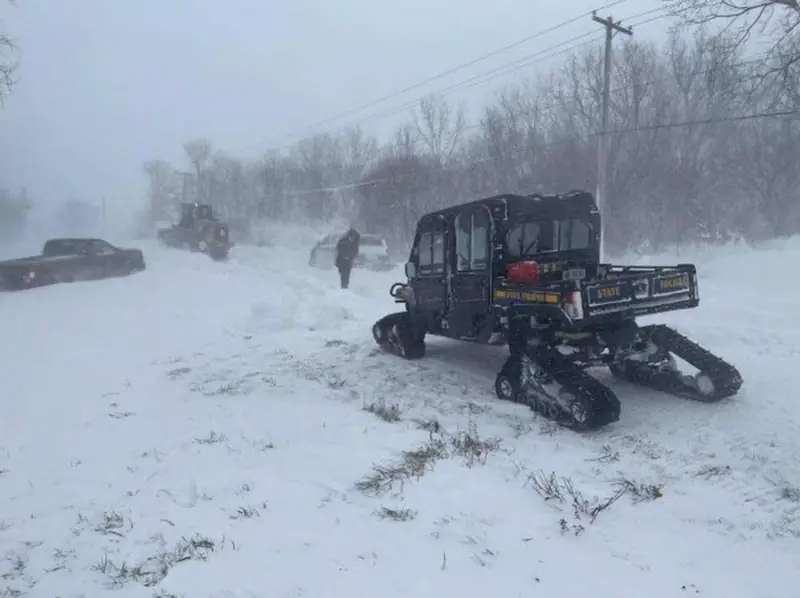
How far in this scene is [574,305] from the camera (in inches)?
271

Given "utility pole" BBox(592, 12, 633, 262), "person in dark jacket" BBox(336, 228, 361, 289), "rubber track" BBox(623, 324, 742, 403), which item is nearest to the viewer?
"rubber track" BBox(623, 324, 742, 403)

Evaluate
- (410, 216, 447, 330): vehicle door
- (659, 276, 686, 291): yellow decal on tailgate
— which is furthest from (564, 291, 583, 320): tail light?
(410, 216, 447, 330): vehicle door

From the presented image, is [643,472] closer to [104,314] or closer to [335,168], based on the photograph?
[104,314]

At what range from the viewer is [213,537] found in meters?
4.70

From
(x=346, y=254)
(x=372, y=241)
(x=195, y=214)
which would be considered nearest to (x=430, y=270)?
(x=346, y=254)

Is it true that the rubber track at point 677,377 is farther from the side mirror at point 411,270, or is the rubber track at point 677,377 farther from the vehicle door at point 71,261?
the vehicle door at point 71,261

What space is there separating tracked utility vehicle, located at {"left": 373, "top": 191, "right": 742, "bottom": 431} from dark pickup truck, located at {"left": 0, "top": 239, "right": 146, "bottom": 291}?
12614 mm

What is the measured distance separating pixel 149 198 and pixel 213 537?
104400mm

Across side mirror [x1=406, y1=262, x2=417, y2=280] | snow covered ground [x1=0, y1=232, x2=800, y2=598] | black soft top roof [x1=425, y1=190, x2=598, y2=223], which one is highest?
black soft top roof [x1=425, y1=190, x2=598, y2=223]

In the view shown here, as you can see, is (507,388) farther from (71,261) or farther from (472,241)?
(71,261)

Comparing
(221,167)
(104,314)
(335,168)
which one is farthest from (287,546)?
(221,167)

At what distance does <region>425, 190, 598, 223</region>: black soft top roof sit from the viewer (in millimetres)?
8336

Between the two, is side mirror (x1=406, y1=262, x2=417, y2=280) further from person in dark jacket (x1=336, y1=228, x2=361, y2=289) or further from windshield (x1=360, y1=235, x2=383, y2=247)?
windshield (x1=360, y1=235, x2=383, y2=247)

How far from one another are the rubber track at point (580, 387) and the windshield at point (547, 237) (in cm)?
146
